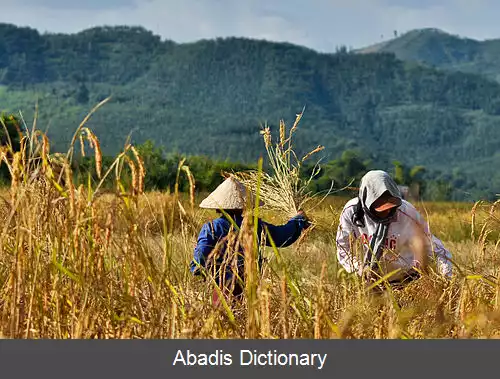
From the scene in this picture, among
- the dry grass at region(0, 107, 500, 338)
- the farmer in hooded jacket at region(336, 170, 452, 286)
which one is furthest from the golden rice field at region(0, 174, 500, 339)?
the farmer in hooded jacket at region(336, 170, 452, 286)

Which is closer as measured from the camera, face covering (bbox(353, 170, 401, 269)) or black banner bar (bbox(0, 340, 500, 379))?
black banner bar (bbox(0, 340, 500, 379))

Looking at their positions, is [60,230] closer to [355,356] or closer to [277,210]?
[355,356]

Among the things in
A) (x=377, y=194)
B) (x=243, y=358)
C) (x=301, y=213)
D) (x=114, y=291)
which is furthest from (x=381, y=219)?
(x=243, y=358)

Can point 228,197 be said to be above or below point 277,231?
above

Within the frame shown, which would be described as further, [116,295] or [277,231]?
[277,231]

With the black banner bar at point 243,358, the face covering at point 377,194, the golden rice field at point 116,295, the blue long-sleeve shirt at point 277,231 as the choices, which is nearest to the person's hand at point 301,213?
the blue long-sleeve shirt at point 277,231

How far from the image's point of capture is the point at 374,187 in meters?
4.43

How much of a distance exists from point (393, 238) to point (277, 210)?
0.68 metres

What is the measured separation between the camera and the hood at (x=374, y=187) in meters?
4.41

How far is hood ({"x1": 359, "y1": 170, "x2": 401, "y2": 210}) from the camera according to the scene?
4406 mm

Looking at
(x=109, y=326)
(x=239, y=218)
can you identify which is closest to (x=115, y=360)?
(x=109, y=326)

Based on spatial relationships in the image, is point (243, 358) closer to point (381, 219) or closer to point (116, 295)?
point (116, 295)

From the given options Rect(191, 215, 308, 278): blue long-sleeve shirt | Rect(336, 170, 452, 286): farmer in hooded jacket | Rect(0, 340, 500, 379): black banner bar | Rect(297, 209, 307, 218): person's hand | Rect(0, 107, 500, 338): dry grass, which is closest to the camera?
Rect(0, 340, 500, 379): black banner bar

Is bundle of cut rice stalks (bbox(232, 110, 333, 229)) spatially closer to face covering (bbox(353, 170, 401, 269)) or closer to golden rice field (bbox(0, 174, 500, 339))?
face covering (bbox(353, 170, 401, 269))
